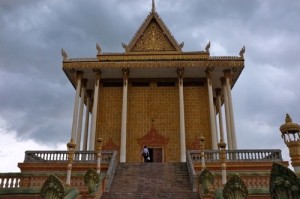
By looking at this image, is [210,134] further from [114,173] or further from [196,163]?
[114,173]

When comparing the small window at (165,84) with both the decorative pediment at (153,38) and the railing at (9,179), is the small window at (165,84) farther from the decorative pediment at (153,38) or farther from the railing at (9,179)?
the railing at (9,179)

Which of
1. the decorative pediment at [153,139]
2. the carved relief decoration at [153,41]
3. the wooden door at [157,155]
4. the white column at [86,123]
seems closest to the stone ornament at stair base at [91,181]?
the wooden door at [157,155]

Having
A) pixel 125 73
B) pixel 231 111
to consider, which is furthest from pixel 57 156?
pixel 231 111

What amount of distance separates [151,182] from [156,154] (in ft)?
28.6

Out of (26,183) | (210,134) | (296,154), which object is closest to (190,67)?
(210,134)

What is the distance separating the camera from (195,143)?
2283 cm

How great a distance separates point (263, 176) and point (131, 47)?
15056 mm

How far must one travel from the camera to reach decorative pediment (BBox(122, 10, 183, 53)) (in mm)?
25484

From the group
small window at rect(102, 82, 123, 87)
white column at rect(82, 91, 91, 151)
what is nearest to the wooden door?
white column at rect(82, 91, 91, 151)

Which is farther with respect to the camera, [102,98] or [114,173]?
[102,98]

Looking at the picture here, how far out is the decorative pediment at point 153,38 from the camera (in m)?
25.5

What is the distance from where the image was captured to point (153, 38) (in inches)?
1029

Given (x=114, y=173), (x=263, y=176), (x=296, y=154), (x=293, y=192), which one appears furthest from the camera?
(x=114, y=173)

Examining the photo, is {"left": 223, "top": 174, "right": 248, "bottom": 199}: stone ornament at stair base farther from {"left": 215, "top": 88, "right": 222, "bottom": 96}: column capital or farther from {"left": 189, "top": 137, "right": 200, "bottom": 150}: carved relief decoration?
{"left": 215, "top": 88, "right": 222, "bottom": 96}: column capital
